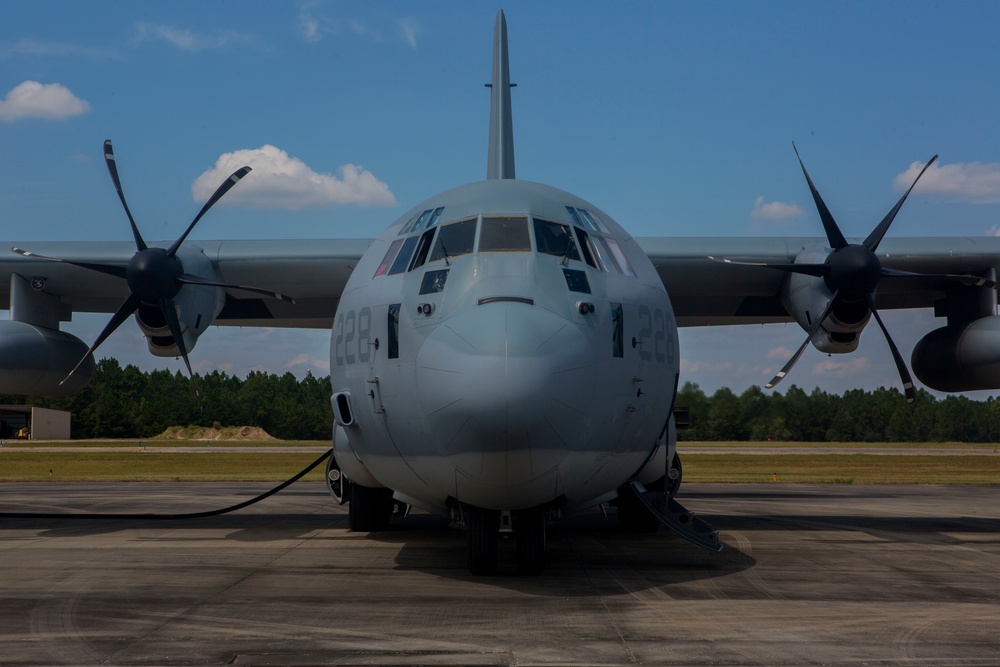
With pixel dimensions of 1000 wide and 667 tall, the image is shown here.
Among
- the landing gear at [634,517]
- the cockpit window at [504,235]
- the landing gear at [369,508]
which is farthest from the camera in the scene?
the landing gear at [634,517]

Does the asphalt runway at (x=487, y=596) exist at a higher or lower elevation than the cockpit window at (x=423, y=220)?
Answer: lower

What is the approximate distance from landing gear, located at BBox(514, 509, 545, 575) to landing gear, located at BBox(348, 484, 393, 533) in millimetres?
4239

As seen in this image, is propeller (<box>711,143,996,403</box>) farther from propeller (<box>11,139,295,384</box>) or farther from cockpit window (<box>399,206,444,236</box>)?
propeller (<box>11,139,295,384</box>)

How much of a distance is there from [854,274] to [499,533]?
24.4ft

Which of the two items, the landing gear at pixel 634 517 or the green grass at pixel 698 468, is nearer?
the landing gear at pixel 634 517

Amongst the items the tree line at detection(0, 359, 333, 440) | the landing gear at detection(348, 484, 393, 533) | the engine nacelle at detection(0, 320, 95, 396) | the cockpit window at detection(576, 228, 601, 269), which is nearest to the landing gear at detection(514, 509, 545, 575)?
the cockpit window at detection(576, 228, 601, 269)

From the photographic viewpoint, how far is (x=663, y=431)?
32.6 feet

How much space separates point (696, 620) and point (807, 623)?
0.84 metres

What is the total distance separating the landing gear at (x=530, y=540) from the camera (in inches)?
343

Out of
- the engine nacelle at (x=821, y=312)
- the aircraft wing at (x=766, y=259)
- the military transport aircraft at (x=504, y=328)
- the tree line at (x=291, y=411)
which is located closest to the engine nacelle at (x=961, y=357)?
the military transport aircraft at (x=504, y=328)

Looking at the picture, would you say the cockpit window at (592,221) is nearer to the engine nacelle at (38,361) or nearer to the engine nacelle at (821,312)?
the engine nacelle at (821,312)

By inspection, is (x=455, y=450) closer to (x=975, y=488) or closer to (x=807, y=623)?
(x=807, y=623)

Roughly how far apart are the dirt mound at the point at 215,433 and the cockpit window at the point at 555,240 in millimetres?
82141

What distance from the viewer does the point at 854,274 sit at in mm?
13453
